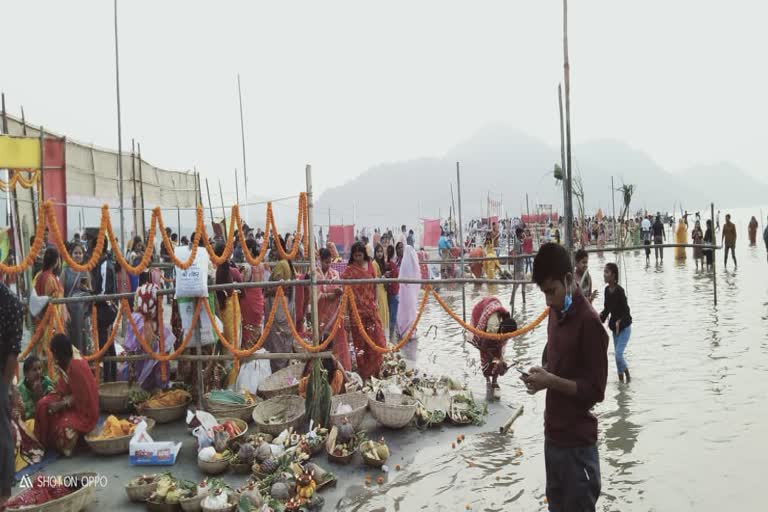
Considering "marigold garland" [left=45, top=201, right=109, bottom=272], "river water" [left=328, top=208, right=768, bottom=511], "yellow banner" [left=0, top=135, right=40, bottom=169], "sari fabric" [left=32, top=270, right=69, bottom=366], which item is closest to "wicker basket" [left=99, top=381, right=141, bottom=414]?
"sari fabric" [left=32, top=270, right=69, bottom=366]

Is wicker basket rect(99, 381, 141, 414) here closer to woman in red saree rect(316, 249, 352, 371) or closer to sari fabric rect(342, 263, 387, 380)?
woman in red saree rect(316, 249, 352, 371)

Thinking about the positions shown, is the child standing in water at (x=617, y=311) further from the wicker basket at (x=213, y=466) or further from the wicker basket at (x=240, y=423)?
the wicker basket at (x=213, y=466)

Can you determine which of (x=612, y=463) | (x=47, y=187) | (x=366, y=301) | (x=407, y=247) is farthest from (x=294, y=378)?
(x=47, y=187)

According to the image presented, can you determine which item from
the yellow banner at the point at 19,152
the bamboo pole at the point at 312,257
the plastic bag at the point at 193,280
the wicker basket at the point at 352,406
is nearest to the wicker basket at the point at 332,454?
the wicker basket at the point at 352,406

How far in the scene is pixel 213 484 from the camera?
439 cm

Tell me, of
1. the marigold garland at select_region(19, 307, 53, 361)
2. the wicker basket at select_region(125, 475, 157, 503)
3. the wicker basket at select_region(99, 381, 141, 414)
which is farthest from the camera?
the wicker basket at select_region(99, 381, 141, 414)

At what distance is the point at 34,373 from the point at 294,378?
9.67 ft

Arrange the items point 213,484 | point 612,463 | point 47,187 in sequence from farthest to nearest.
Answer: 1. point 47,187
2. point 612,463
3. point 213,484

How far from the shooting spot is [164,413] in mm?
6051

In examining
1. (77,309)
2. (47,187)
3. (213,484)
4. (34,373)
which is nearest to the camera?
(213,484)

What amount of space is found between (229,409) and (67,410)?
155cm

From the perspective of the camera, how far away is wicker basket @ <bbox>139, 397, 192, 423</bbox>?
6.03 metres

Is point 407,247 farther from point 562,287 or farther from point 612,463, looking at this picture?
point 562,287

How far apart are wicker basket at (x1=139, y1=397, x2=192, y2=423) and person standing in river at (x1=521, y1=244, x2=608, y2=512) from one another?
4.69 meters
